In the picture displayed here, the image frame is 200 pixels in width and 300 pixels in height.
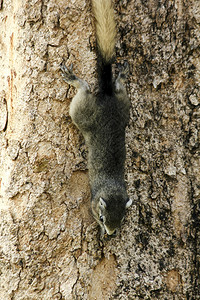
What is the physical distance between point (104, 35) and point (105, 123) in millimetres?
734

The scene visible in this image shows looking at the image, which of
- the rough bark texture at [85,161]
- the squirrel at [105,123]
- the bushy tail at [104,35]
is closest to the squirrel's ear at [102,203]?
the squirrel at [105,123]

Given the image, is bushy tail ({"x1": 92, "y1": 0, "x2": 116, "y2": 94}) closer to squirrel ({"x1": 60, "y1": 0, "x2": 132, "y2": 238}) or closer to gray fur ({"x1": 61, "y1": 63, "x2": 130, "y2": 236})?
squirrel ({"x1": 60, "y1": 0, "x2": 132, "y2": 238})

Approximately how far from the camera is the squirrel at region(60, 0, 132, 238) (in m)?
2.78

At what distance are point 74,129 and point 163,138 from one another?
0.76m

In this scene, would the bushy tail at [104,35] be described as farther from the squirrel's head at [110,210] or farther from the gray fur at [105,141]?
the squirrel's head at [110,210]

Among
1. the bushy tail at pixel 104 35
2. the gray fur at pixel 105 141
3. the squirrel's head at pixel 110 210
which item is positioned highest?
the bushy tail at pixel 104 35

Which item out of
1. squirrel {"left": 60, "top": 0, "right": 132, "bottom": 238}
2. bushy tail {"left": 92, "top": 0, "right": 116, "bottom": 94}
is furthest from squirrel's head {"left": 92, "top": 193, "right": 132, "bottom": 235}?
bushy tail {"left": 92, "top": 0, "right": 116, "bottom": 94}

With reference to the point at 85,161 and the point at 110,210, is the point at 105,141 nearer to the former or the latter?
the point at 85,161

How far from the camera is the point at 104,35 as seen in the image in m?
2.77

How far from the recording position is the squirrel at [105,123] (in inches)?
109

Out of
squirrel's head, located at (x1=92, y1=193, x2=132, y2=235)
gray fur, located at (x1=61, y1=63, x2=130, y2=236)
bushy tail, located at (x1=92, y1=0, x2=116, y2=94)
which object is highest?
bushy tail, located at (x1=92, y1=0, x2=116, y2=94)

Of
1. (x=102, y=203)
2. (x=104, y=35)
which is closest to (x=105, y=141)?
(x=102, y=203)

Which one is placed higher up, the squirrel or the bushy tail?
the bushy tail

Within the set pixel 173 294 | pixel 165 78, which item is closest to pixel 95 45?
pixel 165 78
